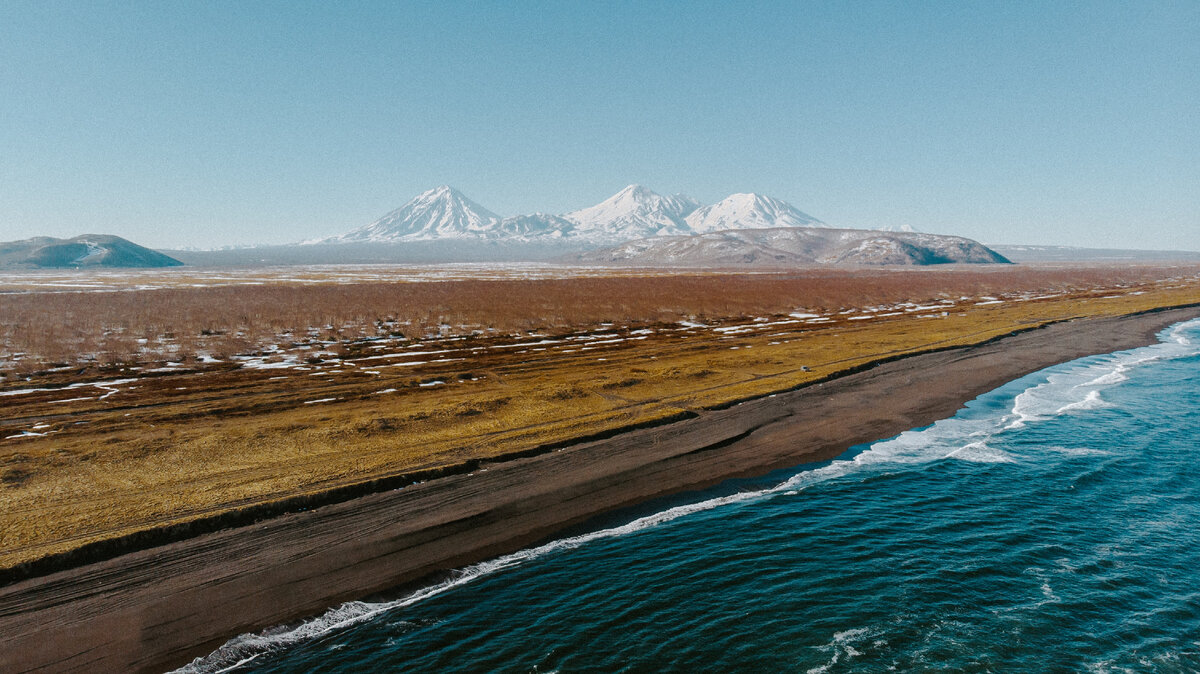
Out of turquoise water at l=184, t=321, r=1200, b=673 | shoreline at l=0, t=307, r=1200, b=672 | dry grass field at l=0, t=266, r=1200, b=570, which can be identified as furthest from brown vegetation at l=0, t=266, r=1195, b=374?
turquoise water at l=184, t=321, r=1200, b=673

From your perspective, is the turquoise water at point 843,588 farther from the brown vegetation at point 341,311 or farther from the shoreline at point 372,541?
the brown vegetation at point 341,311

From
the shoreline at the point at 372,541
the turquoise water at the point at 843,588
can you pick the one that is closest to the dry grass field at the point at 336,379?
the shoreline at the point at 372,541

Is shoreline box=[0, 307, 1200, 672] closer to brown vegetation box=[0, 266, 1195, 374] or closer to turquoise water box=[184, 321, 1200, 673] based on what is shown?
turquoise water box=[184, 321, 1200, 673]

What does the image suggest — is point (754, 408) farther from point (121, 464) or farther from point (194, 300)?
point (194, 300)

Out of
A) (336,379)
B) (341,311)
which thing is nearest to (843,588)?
(336,379)

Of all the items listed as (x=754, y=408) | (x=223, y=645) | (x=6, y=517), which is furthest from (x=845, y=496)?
(x=6, y=517)
